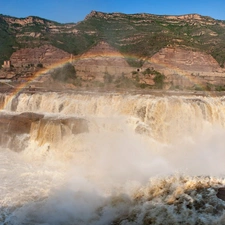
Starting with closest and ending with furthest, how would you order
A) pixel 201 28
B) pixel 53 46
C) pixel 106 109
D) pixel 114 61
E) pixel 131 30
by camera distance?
pixel 106 109 < pixel 114 61 < pixel 53 46 < pixel 131 30 < pixel 201 28

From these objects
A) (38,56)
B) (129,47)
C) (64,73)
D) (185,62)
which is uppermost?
(129,47)

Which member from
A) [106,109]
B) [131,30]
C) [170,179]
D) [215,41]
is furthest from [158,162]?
[131,30]

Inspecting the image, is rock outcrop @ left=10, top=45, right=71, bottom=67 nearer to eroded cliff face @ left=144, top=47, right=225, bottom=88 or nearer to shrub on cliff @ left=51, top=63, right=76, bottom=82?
shrub on cliff @ left=51, top=63, right=76, bottom=82

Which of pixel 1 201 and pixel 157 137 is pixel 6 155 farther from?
pixel 157 137

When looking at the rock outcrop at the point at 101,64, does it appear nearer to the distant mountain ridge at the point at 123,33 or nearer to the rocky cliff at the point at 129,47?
the rocky cliff at the point at 129,47

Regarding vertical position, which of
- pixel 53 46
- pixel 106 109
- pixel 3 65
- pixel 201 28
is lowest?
pixel 106 109

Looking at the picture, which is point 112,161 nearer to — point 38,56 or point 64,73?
point 64,73

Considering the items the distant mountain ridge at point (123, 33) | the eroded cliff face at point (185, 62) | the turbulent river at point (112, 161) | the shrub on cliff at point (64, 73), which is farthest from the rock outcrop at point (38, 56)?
the turbulent river at point (112, 161)

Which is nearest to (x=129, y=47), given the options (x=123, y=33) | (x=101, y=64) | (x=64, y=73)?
(x=123, y=33)
